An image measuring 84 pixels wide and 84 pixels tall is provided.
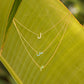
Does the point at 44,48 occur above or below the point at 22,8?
below

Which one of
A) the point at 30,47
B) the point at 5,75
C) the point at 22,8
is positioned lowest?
the point at 5,75

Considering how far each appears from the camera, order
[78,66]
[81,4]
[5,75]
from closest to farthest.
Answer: [78,66]
[5,75]
[81,4]

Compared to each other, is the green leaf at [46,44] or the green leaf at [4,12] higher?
the green leaf at [4,12]

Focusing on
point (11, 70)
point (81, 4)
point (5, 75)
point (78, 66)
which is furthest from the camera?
point (81, 4)

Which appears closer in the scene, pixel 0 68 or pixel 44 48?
pixel 44 48

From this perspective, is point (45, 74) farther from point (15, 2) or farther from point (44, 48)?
point (15, 2)

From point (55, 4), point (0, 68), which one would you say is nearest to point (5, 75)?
point (0, 68)

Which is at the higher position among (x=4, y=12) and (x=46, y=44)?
(x=4, y=12)

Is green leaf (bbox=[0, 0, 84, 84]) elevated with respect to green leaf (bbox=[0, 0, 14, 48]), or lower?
lower
